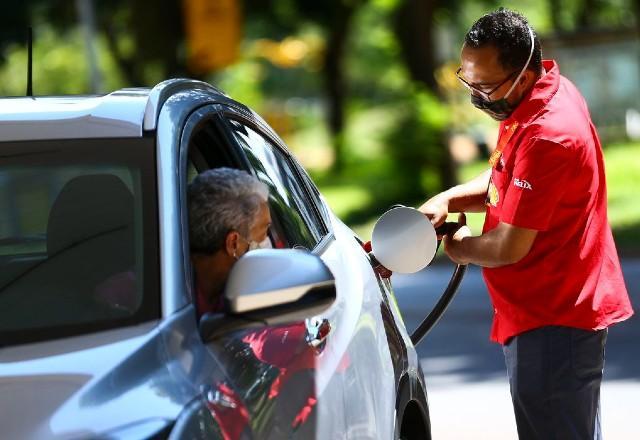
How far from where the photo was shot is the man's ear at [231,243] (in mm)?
3449

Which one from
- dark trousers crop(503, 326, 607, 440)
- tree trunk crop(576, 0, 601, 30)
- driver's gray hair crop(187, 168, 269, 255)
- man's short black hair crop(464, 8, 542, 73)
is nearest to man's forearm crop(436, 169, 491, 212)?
man's short black hair crop(464, 8, 542, 73)

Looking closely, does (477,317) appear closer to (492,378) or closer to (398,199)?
(492,378)

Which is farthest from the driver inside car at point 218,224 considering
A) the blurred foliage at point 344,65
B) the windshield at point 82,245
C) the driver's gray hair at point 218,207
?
the blurred foliage at point 344,65

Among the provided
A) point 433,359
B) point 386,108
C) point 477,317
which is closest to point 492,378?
point 433,359

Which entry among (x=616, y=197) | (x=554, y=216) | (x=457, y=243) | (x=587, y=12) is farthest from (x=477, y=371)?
(x=587, y=12)

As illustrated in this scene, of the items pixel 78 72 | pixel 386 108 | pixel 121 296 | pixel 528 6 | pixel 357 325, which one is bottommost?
pixel 78 72

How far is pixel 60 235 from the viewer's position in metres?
3.56

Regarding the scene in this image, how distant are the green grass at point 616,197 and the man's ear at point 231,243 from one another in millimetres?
11158

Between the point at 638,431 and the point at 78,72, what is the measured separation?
60.8 m

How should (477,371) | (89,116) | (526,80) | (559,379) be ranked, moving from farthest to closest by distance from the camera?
(477,371)
(526,80)
(559,379)
(89,116)

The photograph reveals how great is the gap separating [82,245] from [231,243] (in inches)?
13.0

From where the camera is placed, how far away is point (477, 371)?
10008 mm

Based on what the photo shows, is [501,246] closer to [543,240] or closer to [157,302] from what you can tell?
[543,240]

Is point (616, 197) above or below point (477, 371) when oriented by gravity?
below
